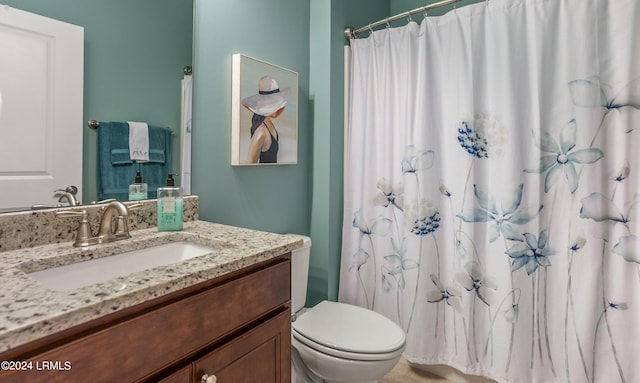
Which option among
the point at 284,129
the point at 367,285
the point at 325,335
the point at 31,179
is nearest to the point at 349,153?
the point at 284,129

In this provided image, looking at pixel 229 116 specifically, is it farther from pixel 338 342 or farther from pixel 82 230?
pixel 338 342

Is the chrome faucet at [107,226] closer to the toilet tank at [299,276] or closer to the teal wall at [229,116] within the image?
the teal wall at [229,116]

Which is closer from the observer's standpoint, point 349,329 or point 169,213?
point 169,213

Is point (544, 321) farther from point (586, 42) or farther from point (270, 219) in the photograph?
point (270, 219)

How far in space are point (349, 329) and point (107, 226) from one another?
104 centimetres

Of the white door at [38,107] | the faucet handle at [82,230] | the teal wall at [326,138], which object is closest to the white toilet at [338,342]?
the teal wall at [326,138]

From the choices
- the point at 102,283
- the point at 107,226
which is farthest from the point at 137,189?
the point at 102,283

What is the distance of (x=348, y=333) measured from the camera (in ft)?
4.77

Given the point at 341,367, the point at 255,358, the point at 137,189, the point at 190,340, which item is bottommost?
the point at 341,367

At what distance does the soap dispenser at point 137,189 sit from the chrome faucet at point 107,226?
10 cm

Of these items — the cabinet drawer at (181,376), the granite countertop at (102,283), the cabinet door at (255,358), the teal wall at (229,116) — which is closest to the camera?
the granite countertop at (102,283)

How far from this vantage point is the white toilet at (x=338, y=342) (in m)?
1.30

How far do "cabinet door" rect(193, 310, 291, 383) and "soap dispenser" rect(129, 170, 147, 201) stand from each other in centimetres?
66

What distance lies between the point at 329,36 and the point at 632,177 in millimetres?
1558
